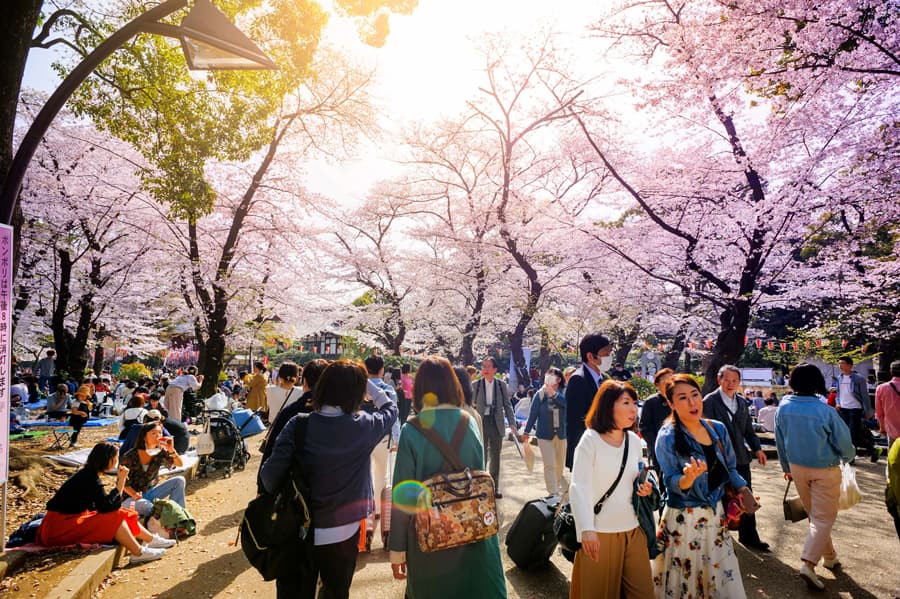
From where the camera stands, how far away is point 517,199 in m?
15.0

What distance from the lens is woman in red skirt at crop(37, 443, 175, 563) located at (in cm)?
416

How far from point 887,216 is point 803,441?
334 inches

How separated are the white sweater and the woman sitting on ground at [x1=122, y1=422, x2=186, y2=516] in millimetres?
4415

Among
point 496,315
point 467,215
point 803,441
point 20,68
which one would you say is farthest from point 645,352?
point 20,68

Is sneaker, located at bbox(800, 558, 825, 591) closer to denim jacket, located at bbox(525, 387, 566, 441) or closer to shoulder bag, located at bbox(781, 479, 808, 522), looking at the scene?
shoulder bag, located at bbox(781, 479, 808, 522)

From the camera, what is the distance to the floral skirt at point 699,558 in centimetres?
313

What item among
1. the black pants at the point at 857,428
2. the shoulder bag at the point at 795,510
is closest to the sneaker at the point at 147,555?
the shoulder bag at the point at 795,510

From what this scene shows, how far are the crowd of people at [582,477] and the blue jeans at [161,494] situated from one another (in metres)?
0.04

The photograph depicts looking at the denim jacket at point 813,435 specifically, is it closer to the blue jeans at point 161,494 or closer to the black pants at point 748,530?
the black pants at point 748,530

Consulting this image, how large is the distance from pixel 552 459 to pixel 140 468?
474 centimetres

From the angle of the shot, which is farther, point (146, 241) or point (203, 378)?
point (146, 241)

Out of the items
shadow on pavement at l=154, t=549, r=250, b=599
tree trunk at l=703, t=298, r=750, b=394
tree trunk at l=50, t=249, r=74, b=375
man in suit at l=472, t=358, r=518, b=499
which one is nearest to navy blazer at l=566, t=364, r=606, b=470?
man in suit at l=472, t=358, r=518, b=499

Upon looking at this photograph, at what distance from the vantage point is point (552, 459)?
6.21m

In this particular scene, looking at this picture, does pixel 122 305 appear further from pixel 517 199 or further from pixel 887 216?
pixel 887 216
